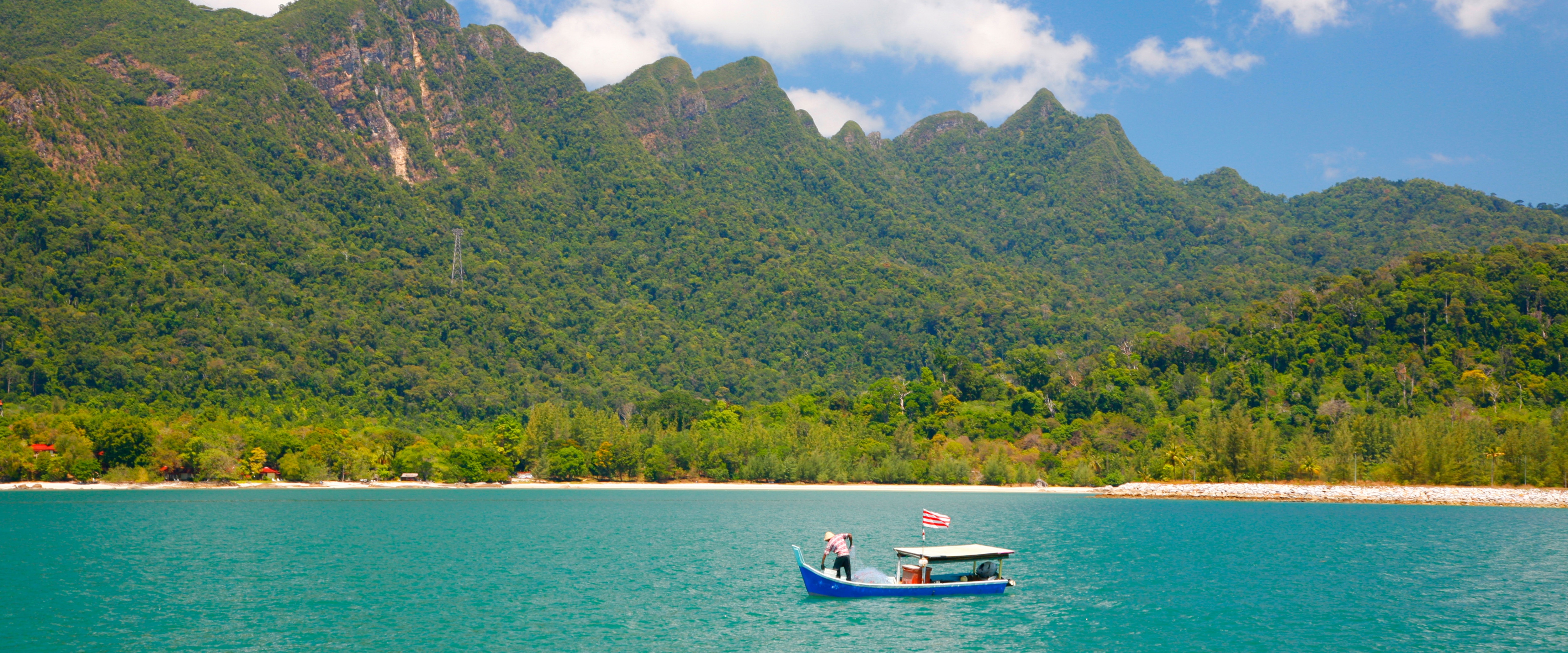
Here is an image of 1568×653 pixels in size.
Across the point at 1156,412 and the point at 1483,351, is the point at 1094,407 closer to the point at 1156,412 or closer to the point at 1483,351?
the point at 1156,412

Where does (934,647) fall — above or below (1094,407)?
below

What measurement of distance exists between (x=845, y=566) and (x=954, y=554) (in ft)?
14.8

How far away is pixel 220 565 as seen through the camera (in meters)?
47.2

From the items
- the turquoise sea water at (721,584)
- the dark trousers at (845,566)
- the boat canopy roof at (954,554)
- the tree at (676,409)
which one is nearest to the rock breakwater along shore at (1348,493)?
the turquoise sea water at (721,584)

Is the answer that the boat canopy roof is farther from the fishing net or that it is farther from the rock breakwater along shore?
the rock breakwater along shore

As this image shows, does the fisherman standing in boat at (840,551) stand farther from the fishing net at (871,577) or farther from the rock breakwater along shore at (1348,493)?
the rock breakwater along shore at (1348,493)

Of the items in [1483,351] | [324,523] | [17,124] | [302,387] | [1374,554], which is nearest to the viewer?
[1374,554]

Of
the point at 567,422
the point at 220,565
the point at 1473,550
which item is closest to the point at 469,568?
the point at 220,565

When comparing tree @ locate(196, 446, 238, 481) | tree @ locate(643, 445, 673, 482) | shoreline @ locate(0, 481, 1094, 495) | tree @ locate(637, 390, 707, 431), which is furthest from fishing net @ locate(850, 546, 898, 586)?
tree @ locate(637, 390, 707, 431)

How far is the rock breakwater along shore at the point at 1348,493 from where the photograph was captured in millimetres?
94250

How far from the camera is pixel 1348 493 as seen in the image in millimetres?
103375

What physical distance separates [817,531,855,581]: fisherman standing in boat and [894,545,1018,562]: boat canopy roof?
2.00 metres

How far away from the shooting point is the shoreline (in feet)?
352

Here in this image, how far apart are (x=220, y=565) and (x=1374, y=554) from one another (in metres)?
59.6
